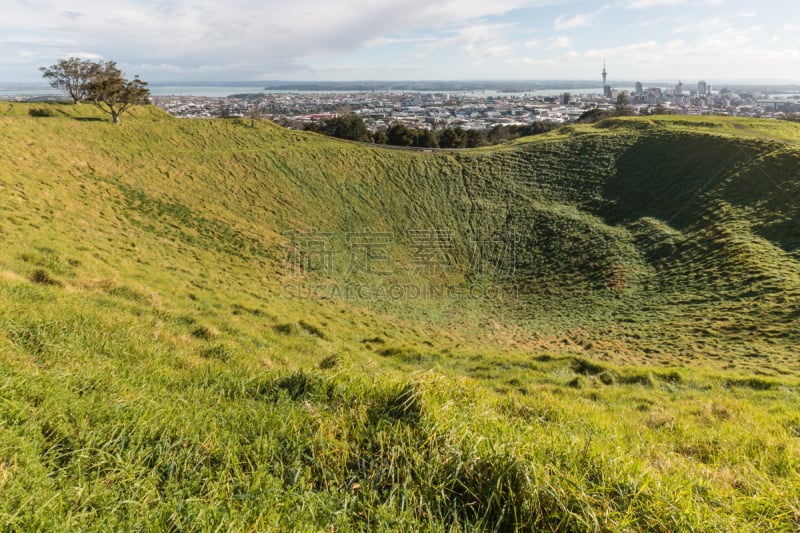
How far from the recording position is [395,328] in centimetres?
1748

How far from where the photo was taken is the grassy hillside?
2832mm

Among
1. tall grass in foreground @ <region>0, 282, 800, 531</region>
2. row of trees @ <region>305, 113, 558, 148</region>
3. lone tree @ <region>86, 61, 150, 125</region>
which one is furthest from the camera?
row of trees @ <region>305, 113, 558, 148</region>

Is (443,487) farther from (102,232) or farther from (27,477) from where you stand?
(102,232)

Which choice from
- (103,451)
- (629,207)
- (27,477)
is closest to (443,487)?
(103,451)

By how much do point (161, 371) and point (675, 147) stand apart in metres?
43.8

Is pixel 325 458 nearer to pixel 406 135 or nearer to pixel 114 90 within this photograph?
pixel 114 90

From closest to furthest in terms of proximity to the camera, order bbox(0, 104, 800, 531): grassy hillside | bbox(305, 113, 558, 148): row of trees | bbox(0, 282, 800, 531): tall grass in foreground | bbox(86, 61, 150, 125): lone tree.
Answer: bbox(0, 282, 800, 531): tall grass in foreground → bbox(0, 104, 800, 531): grassy hillside → bbox(86, 61, 150, 125): lone tree → bbox(305, 113, 558, 148): row of trees

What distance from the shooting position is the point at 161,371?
4996 mm

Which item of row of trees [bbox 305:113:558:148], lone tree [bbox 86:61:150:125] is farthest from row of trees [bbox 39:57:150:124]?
row of trees [bbox 305:113:558:148]

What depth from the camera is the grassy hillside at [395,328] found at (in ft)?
9.29

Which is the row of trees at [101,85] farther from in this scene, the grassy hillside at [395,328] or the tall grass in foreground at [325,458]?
the tall grass in foreground at [325,458]

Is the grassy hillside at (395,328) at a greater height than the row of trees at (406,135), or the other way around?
the row of trees at (406,135)

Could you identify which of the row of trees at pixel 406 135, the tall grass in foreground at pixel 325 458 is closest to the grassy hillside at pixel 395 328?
the tall grass in foreground at pixel 325 458

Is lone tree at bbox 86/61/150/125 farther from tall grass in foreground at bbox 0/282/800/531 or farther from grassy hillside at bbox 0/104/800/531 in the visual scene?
tall grass in foreground at bbox 0/282/800/531
